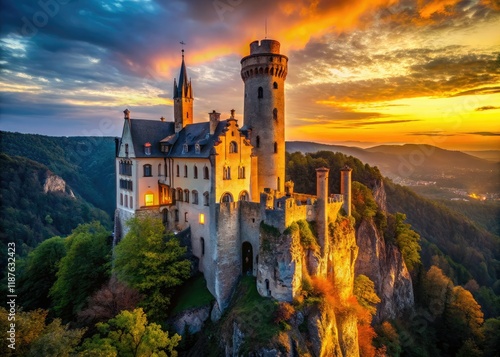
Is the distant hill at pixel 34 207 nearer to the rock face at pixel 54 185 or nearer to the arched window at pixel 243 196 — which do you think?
the rock face at pixel 54 185

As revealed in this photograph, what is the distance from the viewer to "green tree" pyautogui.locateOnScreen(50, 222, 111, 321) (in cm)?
4359

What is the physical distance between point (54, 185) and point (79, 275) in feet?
290

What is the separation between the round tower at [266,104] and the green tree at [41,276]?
3651 cm

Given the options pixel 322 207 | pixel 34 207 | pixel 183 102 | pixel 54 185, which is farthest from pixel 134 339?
pixel 54 185

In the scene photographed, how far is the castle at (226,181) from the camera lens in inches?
1382

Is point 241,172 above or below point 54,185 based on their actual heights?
above

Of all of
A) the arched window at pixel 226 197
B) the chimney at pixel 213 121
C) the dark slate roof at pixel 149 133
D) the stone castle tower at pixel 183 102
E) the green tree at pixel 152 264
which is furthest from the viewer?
the stone castle tower at pixel 183 102

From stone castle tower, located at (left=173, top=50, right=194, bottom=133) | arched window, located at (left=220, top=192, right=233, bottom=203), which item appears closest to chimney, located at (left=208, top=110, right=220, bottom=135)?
arched window, located at (left=220, top=192, right=233, bottom=203)

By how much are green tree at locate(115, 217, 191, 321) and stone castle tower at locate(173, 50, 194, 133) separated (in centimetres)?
1550

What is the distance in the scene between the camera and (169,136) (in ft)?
153

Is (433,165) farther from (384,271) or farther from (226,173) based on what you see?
(226,173)

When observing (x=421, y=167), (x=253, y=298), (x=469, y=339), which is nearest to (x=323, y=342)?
(x=253, y=298)

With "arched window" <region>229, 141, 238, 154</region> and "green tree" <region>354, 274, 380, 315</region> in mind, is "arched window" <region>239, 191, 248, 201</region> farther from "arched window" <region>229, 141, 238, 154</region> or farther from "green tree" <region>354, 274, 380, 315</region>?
"green tree" <region>354, 274, 380, 315</region>

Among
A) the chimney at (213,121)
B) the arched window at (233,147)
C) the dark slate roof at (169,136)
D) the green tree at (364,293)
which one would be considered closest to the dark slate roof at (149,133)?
the dark slate roof at (169,136)
